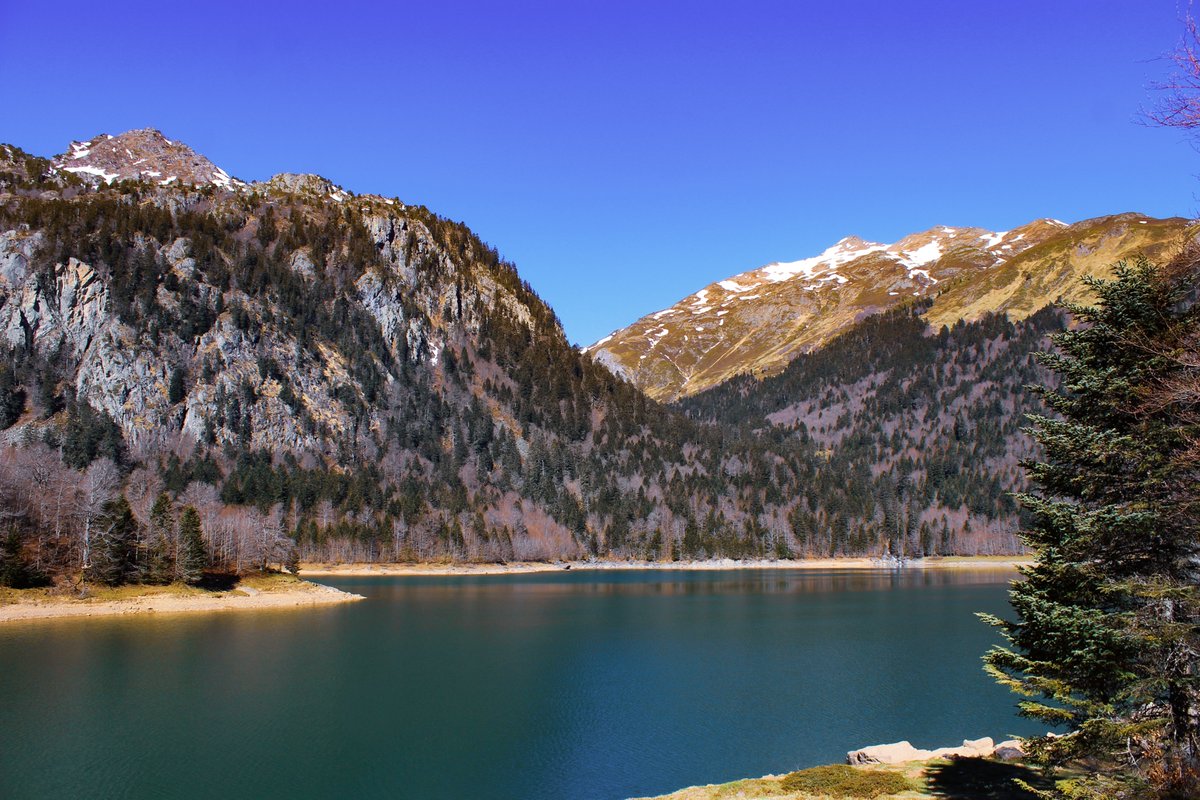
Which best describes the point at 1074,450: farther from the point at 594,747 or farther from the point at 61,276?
the point at 61,276

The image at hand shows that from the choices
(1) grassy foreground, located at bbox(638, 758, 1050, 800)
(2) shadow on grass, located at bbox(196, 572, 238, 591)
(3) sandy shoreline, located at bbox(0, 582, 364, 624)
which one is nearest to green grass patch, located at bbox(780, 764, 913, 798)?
(1) grassy foreground, located at bbox(638, 758, 1050, 800)

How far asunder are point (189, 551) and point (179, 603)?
5.95 metres

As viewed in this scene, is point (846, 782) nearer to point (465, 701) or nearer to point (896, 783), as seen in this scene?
point (896, 783)

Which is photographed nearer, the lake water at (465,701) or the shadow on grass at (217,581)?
the lake water at (465,701)

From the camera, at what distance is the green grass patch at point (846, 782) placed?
23.8m

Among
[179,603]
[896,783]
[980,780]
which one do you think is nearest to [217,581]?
[179,603]

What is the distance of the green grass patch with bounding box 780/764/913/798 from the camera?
23.8 meters

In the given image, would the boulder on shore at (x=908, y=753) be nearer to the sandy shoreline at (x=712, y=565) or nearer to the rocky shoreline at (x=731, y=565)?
the sandy shoreline at (x=712, y=565)

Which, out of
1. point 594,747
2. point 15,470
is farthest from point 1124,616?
point 15,470

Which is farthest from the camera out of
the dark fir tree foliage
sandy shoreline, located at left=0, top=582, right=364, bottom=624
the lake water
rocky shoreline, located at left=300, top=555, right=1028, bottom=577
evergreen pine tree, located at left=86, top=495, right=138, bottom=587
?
rocky shoreline, located at left=300, top=555, right=1028, bottom=577

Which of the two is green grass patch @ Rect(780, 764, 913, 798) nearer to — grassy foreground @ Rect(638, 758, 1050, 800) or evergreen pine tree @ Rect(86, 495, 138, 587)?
grassy foreground @ Rect(638, 758, 1050, 800)

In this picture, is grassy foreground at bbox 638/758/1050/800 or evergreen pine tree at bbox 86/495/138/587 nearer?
grassy foreground at bbox 638/758/1050/800

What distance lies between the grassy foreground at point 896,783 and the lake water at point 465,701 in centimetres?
730

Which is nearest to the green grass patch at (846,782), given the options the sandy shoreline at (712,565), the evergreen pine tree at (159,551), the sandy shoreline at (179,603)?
the sandy shoreline at (179,603)
